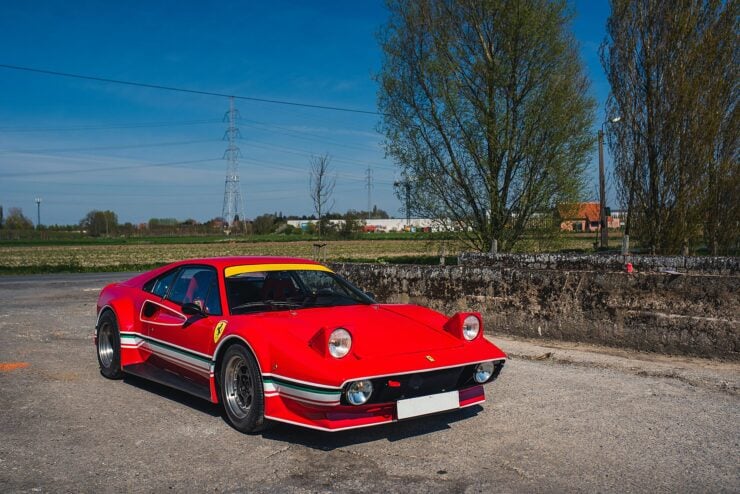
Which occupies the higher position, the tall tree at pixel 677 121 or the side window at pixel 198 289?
the tall tree at pixel 677 121

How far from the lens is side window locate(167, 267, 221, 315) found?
5.39 m

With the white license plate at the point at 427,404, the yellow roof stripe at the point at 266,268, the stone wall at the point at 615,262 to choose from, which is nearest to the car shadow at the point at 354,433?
the white license plate at the point at 427,404

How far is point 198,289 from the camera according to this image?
5.72 meters

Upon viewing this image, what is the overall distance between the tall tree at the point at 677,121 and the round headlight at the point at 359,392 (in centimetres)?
1085

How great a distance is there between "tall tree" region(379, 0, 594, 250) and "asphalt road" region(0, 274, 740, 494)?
8.73 meters

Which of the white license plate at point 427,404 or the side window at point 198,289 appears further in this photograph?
the side window at point 198,289

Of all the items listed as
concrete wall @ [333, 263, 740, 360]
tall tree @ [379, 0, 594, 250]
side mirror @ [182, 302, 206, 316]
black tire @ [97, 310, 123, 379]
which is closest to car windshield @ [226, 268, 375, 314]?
side mirror @ [182, 302, 206, 316]

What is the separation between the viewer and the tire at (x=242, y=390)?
459 centimetres

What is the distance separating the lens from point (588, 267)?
12.1m

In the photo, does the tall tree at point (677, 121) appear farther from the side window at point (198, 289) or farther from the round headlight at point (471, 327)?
the side window at point (198, 289)

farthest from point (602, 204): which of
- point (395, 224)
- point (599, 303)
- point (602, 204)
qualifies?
point (395, 224)

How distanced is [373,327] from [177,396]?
7.02ft

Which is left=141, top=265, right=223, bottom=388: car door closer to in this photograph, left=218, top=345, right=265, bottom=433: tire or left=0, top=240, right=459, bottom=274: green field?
left=218, top=345, right=265, bottom=433: tire

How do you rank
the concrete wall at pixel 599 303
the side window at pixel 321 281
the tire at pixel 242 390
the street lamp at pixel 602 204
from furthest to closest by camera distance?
the street lamp at pixel 602 204 → the concrete wall at pixel 599 303 → the side window at pixel 321 281 → the tire at pixel 242 390
